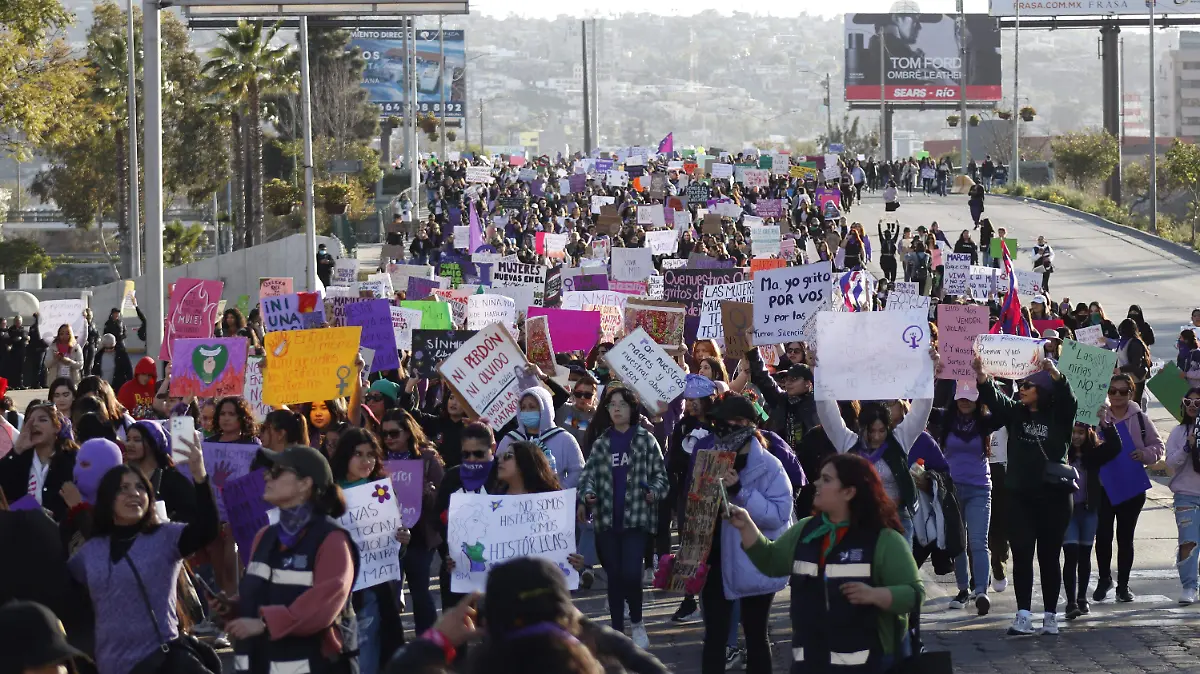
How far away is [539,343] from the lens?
1432cm

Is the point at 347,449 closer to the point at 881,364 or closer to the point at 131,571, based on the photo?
the point at 131,571

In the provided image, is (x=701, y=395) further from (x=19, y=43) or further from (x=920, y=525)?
(x=19, y=43)

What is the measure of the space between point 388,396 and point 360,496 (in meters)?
4.25

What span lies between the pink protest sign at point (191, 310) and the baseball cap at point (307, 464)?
973 centimetres

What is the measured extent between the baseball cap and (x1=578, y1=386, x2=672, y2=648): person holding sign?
3.08 metres

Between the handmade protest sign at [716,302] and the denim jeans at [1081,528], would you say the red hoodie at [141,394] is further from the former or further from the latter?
the denim jeans at [1081,528]

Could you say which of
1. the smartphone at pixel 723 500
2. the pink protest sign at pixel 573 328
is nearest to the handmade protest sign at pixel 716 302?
the pink protest sign at pixel 573 328

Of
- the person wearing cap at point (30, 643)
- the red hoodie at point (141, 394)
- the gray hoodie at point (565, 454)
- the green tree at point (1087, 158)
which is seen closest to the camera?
the person wearing cap at point (30, 643)

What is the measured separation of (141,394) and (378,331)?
2.07 m

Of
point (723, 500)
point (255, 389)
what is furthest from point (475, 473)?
point (255, 389)

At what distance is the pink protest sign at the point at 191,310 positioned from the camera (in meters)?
15.6

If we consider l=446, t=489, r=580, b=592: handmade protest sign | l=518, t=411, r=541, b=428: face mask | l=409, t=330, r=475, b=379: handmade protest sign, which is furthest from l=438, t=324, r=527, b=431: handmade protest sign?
l=446, t=489, r=580, b=592: handmade protest sign

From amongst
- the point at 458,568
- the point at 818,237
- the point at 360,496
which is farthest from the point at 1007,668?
the point at 818,237

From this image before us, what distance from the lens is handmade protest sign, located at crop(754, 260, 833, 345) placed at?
14234 millimetres
